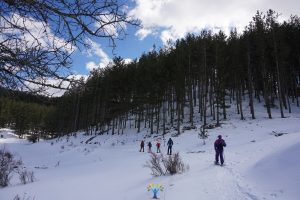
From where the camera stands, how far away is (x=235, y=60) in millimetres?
43281

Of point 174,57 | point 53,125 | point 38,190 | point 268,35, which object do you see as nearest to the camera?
point 38,190

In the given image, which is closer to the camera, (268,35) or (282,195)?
(282,195)

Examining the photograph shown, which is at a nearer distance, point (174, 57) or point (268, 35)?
point (268, 35)

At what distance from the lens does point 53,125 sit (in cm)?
8725

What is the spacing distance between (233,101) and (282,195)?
43937 millimetres

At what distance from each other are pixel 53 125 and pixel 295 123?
229ft

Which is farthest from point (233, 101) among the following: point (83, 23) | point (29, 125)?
point (29, 125)

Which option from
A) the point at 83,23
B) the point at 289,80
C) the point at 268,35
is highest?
Result: the point at 268,35

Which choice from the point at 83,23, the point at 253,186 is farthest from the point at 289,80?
the point at 83,23

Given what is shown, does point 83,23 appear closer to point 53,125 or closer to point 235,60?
point 235,60

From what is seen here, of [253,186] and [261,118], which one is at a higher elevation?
[261,118]

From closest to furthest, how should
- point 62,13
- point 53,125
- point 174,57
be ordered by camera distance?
point 62,13 → point 174,57 → point 53,125

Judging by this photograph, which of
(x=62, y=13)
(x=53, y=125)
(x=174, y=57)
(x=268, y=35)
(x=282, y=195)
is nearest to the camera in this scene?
(x=62, y=13)

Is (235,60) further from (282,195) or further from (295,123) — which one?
(282,195)
